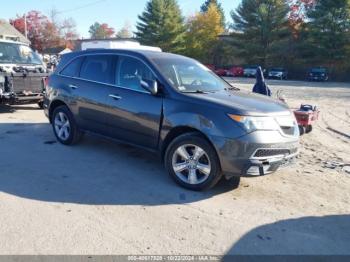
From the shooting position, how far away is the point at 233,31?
5356 cm

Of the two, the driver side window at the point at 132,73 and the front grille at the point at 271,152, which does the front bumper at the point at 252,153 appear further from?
the driver side window at the point at 132,73

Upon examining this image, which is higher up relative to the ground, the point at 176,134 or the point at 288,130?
the point at 288,130

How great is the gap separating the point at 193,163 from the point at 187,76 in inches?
59.6

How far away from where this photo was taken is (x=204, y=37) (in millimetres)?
57969

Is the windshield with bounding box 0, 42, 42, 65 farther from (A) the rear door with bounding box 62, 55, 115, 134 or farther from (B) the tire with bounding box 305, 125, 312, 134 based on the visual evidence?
(B) the tire with bounding box 305, 125, 312, 134

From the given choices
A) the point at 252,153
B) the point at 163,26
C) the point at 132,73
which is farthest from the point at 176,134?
the point at 163,26

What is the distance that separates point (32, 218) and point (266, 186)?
3.15 meters

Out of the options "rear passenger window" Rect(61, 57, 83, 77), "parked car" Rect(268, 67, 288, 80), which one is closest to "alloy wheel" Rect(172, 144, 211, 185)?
"rear passenger window" Rect(61, 57, 83, 77)

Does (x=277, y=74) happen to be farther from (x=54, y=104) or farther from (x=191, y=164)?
(x=191, y=164)

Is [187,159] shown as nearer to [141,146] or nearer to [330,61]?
[141,146]

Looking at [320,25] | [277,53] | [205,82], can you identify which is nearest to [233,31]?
[277,53]

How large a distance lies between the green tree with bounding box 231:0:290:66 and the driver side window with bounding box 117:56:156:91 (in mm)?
45770

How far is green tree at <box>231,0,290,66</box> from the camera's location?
160 feet

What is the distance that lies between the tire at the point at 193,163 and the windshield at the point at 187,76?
2.65 feet
